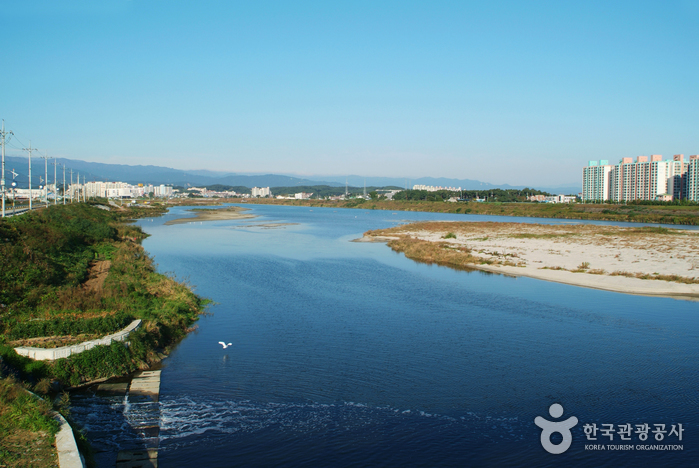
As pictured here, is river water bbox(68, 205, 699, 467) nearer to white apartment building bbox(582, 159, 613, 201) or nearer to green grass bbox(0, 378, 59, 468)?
green grass bbox(0, 378, 59, 468)

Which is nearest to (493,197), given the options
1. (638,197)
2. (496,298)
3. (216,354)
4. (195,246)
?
(638,197)

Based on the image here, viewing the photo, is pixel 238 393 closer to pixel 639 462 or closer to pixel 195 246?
pixel 639 462

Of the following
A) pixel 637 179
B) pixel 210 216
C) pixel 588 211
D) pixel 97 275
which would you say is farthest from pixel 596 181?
pixel 97 275

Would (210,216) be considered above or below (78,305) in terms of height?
above

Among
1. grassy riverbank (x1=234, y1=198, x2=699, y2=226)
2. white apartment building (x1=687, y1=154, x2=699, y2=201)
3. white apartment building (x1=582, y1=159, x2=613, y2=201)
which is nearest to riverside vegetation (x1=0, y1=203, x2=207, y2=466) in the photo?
grassy riverbank (x1=234, y1=198, x2=699, y2=226)

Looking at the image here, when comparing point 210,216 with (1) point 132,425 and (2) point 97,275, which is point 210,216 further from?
(1) point 132,425

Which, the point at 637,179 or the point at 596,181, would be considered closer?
the point at 637,179
